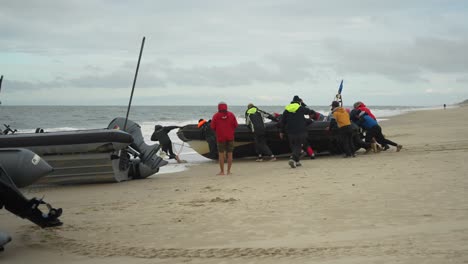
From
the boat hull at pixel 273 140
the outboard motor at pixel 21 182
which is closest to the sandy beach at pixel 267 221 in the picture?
the outboard motor at pixel 21 182

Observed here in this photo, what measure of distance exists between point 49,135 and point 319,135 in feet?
23.4

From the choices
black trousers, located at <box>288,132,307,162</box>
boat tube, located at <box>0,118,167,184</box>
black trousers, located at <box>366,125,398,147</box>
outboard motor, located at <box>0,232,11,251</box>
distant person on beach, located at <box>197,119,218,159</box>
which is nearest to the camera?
outboard motor, located at <box>0,232,11,251</box>

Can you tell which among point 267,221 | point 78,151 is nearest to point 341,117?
point 78,151

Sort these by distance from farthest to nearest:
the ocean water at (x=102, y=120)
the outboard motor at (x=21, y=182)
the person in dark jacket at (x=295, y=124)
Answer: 1. the ocean water at (x=102, y=120)
2. the person in dark jacket at (x=295, y=124)
3. the outboard motor at (x=21, y=182)

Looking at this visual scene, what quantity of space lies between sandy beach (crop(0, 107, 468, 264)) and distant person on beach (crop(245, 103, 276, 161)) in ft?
12.8

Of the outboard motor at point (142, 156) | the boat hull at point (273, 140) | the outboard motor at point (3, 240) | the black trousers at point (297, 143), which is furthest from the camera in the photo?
the boat hull at point (273, 140)

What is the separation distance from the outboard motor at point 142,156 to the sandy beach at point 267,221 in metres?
1.08

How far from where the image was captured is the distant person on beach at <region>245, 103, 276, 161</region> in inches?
564

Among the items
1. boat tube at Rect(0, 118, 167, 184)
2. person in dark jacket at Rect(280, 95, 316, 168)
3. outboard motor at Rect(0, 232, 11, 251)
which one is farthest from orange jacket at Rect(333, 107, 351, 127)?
outboard motor at Rect(0, 232, 11, 251)

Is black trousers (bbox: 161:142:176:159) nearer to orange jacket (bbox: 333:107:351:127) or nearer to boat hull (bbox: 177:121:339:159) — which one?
boat hull (bbox: 177:121:339:159)

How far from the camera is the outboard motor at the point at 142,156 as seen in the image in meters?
11.7

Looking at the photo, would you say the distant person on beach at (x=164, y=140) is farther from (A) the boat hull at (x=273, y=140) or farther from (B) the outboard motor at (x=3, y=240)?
(B) the outboard motor at (x=3, y=240)

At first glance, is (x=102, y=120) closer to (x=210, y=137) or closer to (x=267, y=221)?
(x=210, y=137)

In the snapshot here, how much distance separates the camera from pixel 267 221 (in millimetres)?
6305
